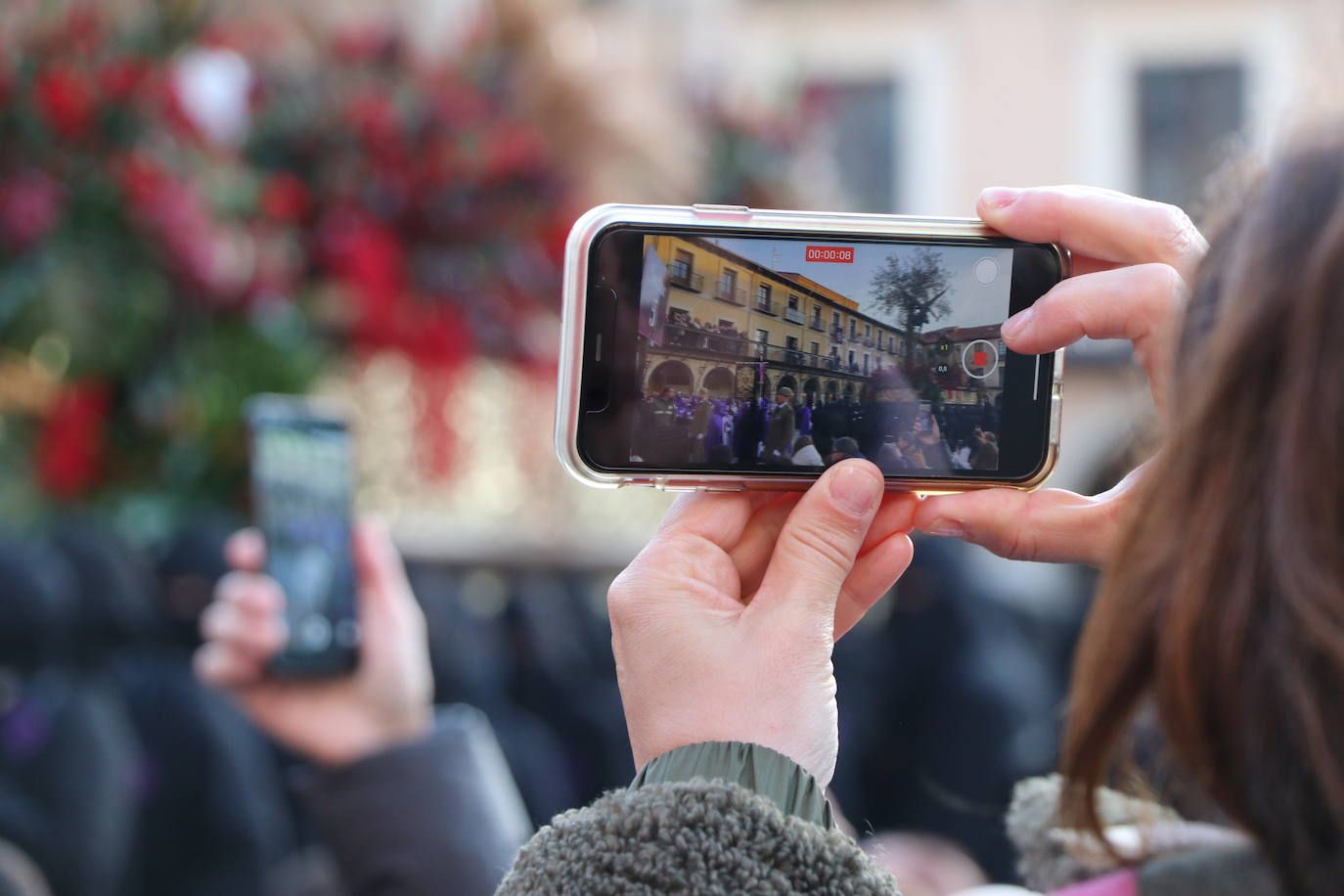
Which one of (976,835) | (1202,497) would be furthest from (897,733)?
(1202,497)

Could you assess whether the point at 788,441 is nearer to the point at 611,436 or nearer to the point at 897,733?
the point at 611,436

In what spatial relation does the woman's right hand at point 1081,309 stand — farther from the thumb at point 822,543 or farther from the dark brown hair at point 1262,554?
the dark brown hair at point 1262,554

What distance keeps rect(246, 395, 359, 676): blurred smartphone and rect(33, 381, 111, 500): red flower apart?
1.72 feet

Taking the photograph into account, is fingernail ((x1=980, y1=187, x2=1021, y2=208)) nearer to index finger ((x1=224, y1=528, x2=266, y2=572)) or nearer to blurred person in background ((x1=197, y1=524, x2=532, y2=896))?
blurred person in background ((x1=197, y1=524, x2=532, y2=896))

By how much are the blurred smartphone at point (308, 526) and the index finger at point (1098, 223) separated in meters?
0.85

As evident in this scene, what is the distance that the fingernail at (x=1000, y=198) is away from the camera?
71 centimetres

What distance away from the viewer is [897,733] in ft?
7.86

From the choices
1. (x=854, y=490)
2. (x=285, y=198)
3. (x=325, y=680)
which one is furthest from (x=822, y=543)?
(x=285, y=198)

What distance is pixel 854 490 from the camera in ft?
2.15

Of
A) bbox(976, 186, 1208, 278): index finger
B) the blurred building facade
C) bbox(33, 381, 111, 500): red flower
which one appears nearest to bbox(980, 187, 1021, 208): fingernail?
bbox(976, 186, 1208, 278): index finger

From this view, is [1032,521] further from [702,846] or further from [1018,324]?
[702,846]

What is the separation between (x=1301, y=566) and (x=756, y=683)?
260 millimetres

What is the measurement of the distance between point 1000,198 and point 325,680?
2.91ft

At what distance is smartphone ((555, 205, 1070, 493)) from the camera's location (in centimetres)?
71
